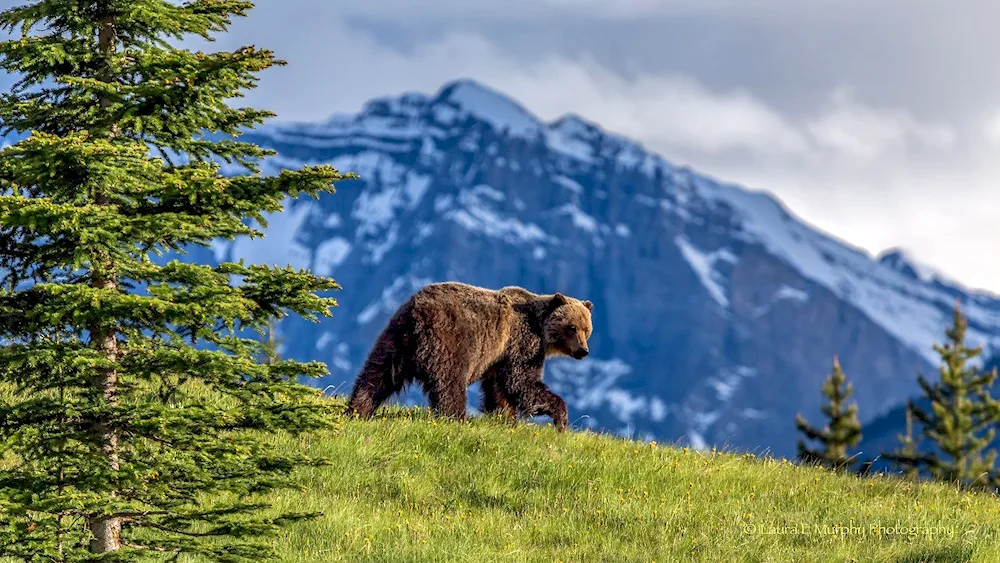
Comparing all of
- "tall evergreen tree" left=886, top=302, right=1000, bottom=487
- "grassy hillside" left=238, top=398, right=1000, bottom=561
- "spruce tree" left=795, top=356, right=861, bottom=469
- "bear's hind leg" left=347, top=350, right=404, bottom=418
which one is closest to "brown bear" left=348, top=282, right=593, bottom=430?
"bear's hind leg" left=347, top=350, right=404, bottom=418

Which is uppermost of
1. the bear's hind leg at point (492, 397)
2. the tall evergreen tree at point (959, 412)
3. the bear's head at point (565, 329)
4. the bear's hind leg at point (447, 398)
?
the tall evergreen tree at point (959, 412)

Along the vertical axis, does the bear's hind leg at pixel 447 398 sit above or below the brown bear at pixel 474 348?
below

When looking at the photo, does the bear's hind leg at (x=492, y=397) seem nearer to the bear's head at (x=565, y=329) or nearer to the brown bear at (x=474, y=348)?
the brown bear at (x=474, y=348)

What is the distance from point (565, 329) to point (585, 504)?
558 cm

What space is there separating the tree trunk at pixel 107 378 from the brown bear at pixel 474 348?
5.66 m

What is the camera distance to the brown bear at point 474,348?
1568 cm

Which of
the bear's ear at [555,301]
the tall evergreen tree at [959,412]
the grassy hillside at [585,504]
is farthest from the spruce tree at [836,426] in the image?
the grassy hillside at [585,504]

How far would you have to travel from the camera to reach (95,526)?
362 inches

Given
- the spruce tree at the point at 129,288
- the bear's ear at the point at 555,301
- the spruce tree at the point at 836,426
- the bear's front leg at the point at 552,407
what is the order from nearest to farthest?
1. the spruce tree at the point at 129,288
2. the bear's front leg at the point at 552,407
3. the bear's ear at the point at 555,301
4. the spruce tree at the point at 836,426

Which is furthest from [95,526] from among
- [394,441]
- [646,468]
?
[646,468]

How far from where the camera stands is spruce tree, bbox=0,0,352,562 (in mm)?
8297

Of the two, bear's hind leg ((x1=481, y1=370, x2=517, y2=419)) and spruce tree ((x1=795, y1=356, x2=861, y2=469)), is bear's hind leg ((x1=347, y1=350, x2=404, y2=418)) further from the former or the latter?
spruce tree ((x1=795, y1=356, x2=861, y2=469))

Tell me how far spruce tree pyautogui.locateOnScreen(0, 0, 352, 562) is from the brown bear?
18.7ft

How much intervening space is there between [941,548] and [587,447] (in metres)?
5.16
